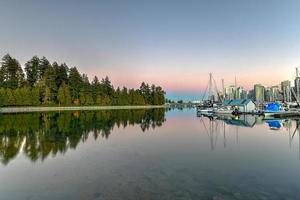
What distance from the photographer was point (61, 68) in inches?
3841

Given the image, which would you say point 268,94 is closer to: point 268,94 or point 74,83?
point 268,94

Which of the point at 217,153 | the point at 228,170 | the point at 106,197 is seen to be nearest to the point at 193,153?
the point at 217,153

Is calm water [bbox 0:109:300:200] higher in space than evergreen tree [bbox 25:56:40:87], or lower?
lower

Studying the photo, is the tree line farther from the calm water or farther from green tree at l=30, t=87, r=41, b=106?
the calm water

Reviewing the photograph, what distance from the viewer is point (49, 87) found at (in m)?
87.9

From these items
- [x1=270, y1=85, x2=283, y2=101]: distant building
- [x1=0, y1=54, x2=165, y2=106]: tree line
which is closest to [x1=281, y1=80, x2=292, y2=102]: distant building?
[x1=270, y1=85, x2=283, y2=101]: distant building

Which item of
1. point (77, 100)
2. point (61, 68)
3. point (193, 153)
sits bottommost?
point (193, 153)

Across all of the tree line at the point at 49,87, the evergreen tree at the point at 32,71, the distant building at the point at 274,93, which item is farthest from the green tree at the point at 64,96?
the distant building at the point at 274,93

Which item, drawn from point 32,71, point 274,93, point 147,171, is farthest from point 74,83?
point 274,93

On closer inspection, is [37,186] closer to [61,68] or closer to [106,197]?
[106,197]

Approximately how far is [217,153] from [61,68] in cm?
9165

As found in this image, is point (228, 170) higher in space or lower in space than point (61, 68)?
lower

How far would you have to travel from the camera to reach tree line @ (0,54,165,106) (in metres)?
76.6

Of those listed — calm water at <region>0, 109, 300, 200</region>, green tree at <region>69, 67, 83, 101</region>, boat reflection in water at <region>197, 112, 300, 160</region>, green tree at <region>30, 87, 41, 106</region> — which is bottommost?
calm water at <region>0, 109, 300, 200</region>
